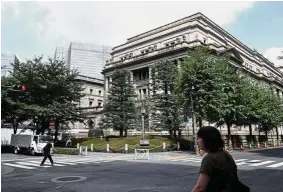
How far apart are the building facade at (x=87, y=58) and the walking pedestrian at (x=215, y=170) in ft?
362

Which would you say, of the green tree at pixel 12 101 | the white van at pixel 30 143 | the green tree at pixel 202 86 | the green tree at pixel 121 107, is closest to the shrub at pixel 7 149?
the white van at pixel 30 143

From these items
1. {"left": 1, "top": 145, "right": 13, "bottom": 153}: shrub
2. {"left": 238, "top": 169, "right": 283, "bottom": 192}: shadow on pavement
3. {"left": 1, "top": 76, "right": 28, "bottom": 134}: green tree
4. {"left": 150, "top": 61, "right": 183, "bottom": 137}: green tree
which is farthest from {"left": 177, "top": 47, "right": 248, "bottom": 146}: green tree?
{"left": 1, "top": 145, "right": 13, "bottom": 153}: shrub

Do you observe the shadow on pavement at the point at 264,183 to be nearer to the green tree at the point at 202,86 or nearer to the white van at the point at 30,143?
the green tree at the point at 202,86

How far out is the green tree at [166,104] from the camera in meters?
34.7

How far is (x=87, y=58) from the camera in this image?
116 meters

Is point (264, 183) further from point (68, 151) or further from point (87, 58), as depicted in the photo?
point (87, 58)

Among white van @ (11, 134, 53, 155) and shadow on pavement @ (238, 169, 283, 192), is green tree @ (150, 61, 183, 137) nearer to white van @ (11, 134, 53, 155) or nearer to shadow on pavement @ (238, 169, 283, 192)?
white van @ (11, 134, 53, 155)

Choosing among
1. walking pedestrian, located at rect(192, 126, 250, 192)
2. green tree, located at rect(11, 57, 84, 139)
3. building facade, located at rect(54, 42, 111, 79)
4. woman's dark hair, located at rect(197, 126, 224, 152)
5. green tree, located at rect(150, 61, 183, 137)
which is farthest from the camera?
building facade, located at rect(54, 42, 111, 79)

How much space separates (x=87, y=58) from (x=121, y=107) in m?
82.3

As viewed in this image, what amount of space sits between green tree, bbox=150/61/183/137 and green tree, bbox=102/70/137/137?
371cm

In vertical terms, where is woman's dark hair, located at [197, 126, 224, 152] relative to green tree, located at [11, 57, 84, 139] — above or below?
below

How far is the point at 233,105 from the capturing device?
32781mm

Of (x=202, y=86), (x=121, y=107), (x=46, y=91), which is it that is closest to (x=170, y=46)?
(x=121, y=107)

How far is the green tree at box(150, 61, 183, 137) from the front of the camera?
34656 mm
